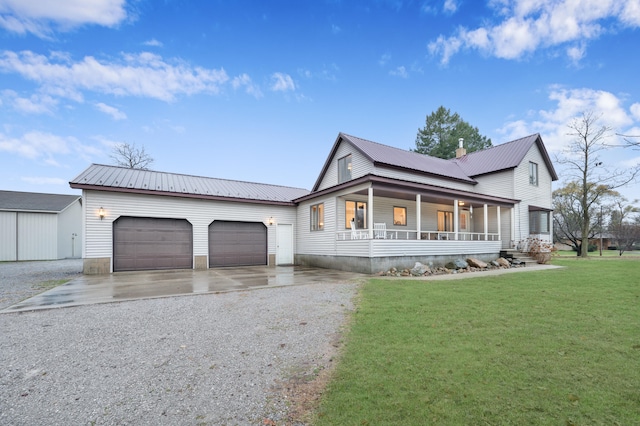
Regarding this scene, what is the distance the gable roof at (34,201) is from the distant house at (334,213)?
11455 mm

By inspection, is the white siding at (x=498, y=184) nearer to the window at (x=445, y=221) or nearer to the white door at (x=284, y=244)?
the window at (x=445, y=221)

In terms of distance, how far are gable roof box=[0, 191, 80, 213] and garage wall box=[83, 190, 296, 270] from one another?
45.0 ft

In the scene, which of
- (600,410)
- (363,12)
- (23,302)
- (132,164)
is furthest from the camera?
(132,164)

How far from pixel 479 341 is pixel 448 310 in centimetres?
172

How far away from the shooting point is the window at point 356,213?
14516 mm

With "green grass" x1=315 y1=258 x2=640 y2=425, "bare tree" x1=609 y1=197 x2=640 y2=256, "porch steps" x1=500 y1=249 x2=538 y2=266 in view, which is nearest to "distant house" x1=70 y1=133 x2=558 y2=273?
"porch steps" x1=500 y1=249 x2=538 y2=266

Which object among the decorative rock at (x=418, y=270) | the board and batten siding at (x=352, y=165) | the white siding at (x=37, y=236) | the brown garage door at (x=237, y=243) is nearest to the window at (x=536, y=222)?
the decorative rock at (x=418, y=270)

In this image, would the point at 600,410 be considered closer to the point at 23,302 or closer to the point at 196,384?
the point at 196,384

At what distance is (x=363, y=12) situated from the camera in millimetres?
16234

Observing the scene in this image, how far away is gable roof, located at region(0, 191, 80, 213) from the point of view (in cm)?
2062

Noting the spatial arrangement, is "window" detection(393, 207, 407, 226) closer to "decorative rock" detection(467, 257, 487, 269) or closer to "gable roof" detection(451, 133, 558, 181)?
"decorative rock" detection(467, 257, 487, 269)

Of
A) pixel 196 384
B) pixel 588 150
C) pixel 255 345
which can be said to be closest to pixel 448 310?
pixel 255 345

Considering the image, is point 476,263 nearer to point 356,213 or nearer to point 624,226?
point 356,213

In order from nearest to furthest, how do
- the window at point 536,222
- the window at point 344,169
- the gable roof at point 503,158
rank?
the window at point 344,169 < the gable roof at point 503,158 < the window at point 536,222
